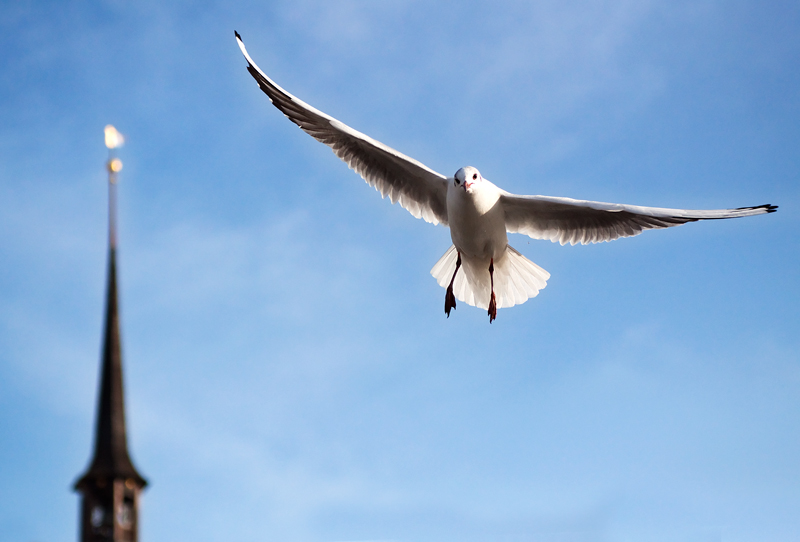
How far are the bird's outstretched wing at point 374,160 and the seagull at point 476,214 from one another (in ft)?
0.04

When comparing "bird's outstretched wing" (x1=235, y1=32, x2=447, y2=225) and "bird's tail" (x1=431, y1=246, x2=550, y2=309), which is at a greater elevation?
"bird's outstretched wing" (x1=235, y1=32, x2=447, y2=225)

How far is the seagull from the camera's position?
41.6 ft

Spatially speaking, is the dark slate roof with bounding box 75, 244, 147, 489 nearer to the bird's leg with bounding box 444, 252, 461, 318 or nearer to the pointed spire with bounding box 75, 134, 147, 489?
the pointed spire with bounding box 75, 134, 147, 489

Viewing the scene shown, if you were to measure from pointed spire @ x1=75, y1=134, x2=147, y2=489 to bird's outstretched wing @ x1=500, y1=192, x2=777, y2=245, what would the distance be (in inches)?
231

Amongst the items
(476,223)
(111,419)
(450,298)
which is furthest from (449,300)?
(111,419)

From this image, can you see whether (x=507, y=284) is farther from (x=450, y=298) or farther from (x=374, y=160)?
(x=374, y=160)

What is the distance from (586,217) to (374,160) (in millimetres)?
2657

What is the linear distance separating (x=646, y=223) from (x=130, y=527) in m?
7.68

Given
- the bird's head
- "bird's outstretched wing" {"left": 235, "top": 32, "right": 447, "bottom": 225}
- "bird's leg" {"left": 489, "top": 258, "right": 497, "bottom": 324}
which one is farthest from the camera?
"bird's outstretched wing" {"left": 235, "top": 32, "right": 447, "bottom": 225}

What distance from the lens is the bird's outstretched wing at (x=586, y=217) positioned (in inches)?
493

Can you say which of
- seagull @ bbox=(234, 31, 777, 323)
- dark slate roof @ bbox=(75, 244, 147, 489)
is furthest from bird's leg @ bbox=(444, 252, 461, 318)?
dark slate roof @ bbox=(75, 244, 147, 489)

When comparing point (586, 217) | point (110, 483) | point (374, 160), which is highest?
point (374, 160)

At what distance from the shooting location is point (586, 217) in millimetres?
13164

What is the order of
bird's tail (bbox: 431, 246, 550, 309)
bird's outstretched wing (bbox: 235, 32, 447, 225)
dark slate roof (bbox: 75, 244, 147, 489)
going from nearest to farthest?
bird's outstretched wing (bbox: 235, 32, 447, 225) < bird's tail (bbox: 431, 246, 550, 309) < dark slate roof (bbox: 75, 244, 147, 489)
